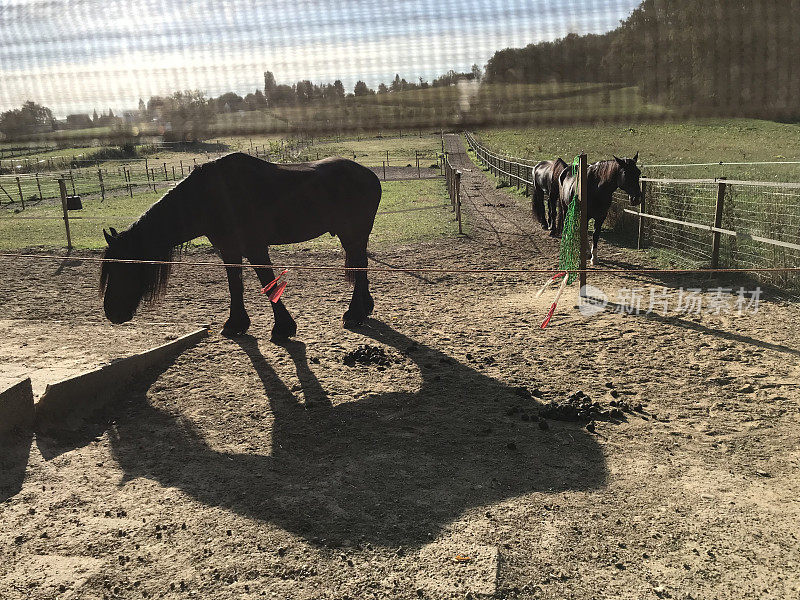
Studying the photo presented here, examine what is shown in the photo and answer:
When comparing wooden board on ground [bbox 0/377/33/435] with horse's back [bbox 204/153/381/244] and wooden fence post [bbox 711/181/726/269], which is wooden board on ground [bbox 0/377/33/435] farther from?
wooden fence post [bbox 711/181/726/269]

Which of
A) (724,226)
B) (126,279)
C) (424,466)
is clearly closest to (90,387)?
(126,279)

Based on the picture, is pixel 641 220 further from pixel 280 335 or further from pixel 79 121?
pixel 79 121

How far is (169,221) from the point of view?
5844 millimetres

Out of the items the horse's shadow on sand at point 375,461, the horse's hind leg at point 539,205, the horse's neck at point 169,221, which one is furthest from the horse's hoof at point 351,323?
the horse's hind leg at point 539,205

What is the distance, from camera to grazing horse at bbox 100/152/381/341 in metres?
5.69

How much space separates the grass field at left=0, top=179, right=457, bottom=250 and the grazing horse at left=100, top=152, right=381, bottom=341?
442 cm

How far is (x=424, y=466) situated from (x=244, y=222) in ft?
12.3

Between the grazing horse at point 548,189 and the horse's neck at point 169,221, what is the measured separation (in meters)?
7.14

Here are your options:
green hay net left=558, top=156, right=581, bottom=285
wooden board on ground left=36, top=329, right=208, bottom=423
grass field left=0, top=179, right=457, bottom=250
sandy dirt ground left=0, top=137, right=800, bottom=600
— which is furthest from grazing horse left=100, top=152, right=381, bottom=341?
grass field left=0, top=179, right=457, bottom=250

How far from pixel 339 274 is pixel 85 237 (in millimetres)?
7439

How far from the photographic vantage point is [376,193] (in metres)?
6.95

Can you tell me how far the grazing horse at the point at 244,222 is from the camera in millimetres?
5691

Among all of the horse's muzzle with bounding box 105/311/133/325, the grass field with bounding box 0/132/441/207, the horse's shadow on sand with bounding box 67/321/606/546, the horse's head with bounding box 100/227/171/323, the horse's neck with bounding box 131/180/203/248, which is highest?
the grass field with bounding box 0/132/441/207

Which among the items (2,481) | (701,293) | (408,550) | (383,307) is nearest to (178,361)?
(2,481)
